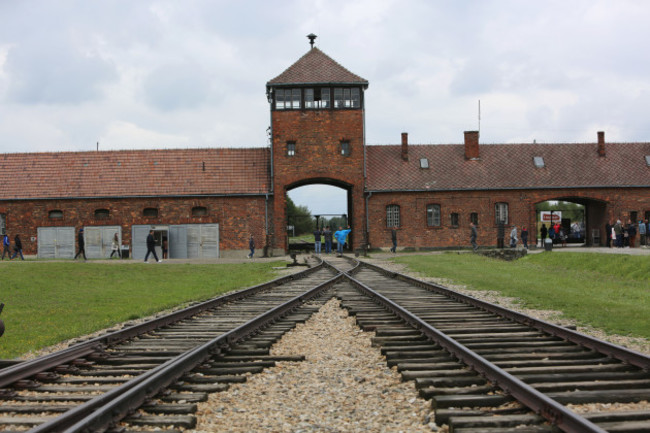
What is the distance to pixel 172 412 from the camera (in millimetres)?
4570

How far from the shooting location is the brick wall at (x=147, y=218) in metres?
35.6

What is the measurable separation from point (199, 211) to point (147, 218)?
295 centimetres

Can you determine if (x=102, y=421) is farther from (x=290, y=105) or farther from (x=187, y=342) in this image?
(x=290, y=105)

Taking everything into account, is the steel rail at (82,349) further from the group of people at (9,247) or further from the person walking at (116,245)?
the person walking at (116,245)

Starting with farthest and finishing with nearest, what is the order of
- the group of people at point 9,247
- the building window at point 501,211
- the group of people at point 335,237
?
the building window at point 501,211 < the group of people at point 335,237 < the group of people at point 9,247

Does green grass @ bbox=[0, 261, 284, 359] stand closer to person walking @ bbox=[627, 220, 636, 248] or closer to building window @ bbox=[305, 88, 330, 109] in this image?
building window @ bbox=[305, 88, 330, 109]

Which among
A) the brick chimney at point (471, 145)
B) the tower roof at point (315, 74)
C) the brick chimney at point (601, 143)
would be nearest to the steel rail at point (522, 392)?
the tower roof at point (315, 74)

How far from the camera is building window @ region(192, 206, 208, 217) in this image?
117ft

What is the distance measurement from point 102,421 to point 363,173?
33.0 m

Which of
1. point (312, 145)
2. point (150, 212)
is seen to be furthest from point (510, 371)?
point (150, 212)

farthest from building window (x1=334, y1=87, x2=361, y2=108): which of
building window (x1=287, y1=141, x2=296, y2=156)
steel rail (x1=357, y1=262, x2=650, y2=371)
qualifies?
steel rail (x1=357, y1=262, x2=650, y2=371)

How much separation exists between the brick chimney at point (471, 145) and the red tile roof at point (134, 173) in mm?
12562

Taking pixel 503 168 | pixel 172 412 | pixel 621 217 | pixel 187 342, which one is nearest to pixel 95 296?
pixel 187 342

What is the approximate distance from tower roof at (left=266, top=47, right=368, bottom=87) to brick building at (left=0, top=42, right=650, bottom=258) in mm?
71
